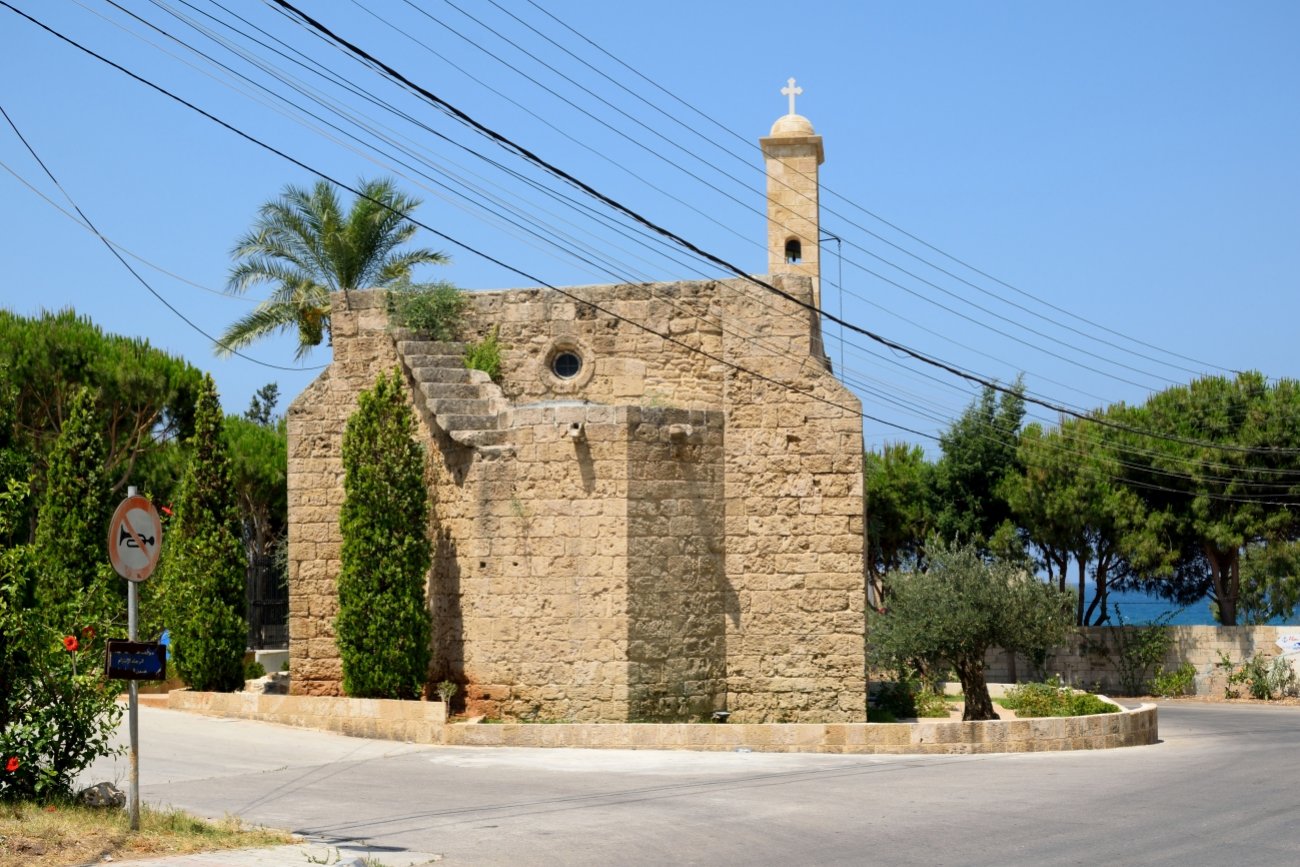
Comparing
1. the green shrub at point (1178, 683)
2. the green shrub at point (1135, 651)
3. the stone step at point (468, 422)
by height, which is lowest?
the green shrub at point (1178, 683)

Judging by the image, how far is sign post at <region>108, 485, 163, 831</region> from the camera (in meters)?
9.00

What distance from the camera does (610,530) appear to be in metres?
17.0

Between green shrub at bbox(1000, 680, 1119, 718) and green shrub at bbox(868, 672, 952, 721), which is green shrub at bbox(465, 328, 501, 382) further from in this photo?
green shrub at bbox(1000, 680, 1119, 718)

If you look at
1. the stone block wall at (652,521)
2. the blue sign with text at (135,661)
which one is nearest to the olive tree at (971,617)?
the stone block wall at (652,521)

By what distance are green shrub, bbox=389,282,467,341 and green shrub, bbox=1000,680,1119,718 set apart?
8.91 metres

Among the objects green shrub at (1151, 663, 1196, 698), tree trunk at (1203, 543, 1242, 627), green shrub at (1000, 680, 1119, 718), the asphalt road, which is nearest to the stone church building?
the asphalt road

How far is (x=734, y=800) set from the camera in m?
11.8

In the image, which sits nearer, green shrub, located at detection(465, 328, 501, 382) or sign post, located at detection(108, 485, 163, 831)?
sign post, located at detection(108, 485, 163, 831)

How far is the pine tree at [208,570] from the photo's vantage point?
64.3 ft

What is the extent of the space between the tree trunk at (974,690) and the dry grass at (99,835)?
1123 centimetres

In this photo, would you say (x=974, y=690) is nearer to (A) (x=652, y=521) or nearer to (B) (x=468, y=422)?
(A) (x=652, y=521)

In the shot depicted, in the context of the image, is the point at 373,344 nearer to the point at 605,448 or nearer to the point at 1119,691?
the point at 605,448

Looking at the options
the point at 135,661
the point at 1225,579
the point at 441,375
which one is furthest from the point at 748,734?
the point at 1225,579

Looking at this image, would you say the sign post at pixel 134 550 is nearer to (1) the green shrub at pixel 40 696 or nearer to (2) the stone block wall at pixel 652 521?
(1) the green shrub at pixel 40 696
